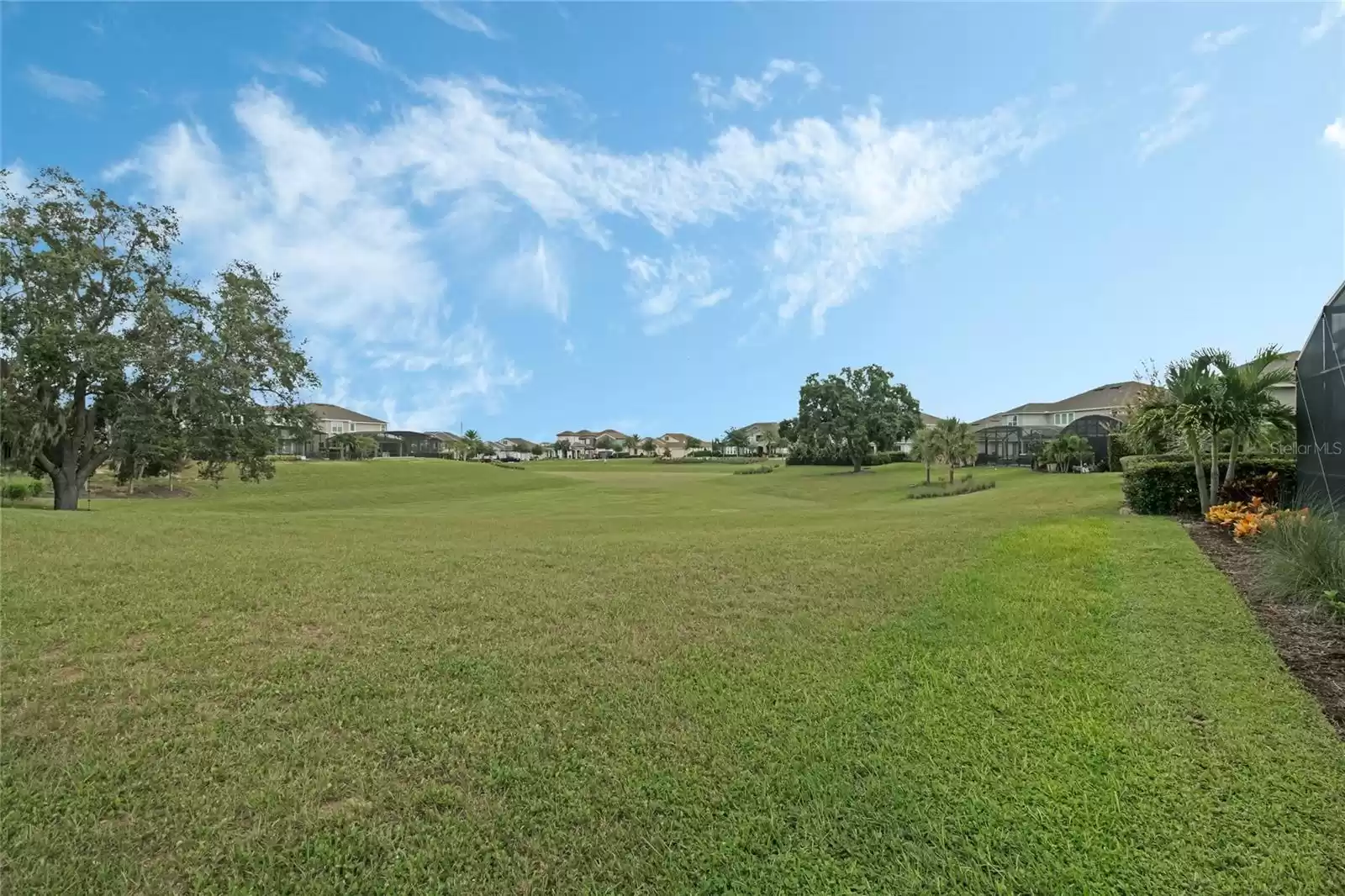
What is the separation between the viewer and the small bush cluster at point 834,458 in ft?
168

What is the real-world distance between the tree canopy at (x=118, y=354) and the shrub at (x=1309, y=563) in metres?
22.3

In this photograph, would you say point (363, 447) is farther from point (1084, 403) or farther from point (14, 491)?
point (1084, 403)

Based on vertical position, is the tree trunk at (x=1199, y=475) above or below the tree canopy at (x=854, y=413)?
below

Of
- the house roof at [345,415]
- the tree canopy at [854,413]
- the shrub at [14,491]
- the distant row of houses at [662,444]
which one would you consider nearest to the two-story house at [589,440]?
the distant row of houses at [662,444]

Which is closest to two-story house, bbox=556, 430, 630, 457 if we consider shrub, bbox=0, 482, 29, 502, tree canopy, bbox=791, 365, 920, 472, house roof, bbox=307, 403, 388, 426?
house roof, bbox=307, 403, 388, 426

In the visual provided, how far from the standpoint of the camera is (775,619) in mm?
5621

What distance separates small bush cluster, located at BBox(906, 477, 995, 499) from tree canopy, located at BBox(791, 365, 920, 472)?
1310 cm

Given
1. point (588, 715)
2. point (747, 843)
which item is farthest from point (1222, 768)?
point (588, 715)

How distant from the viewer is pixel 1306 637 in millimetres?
5105

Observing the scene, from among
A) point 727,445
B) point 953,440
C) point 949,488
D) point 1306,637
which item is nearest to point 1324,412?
point 1306,637

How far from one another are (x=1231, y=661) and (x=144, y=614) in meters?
8.34

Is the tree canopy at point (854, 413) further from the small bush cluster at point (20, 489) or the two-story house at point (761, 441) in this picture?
the small bush cluster at point (20, 489)

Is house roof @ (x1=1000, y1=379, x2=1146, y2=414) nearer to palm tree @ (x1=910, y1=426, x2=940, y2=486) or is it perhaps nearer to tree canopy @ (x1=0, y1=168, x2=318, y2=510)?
palm tree @ (x1=910, y1=426, x2=940, y2=486)

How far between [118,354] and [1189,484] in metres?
24.5
